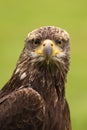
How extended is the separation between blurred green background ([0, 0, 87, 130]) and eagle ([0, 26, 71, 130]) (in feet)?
14.1

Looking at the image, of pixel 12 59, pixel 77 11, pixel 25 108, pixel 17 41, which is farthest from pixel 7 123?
pixel 77 11

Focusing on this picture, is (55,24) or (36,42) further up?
(55,24)

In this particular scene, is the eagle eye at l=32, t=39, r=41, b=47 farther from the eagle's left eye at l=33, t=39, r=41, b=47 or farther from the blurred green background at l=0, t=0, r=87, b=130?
the blurred green background at l=0, t=0, r=87, b=130

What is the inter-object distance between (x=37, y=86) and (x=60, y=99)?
0.31 m

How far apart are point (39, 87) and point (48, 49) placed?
0.51 metres

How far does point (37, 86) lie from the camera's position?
40.4 ft

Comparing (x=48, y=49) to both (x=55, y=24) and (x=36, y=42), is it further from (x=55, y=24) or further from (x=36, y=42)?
(x=55, y=24)

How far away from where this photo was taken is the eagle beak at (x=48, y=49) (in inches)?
473

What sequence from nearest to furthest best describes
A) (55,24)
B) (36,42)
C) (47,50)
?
1. (47,50)
2. (36,42)
3. (55,24)

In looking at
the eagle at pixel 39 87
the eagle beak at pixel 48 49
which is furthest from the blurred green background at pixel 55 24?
the eagle beak at pixel 48 49

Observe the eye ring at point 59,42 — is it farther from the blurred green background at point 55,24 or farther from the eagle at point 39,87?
the blurred green background at point 55,24

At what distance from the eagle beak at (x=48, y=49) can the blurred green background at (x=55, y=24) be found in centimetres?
453

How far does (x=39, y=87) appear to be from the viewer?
12320 millimetres

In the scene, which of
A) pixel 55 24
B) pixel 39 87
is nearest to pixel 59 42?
pixel 39 87
